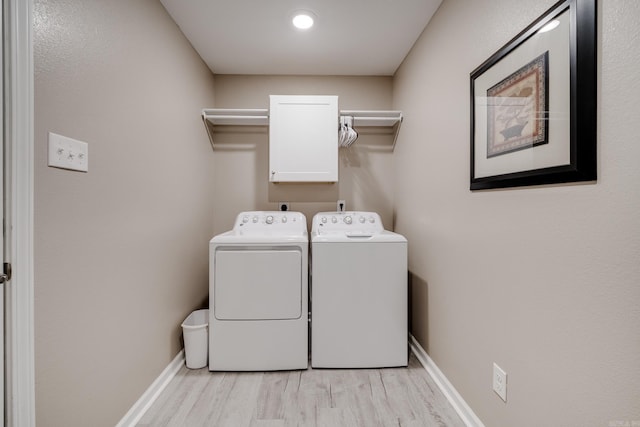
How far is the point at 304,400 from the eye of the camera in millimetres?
1665

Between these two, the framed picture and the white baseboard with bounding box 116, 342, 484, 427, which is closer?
the framed picture

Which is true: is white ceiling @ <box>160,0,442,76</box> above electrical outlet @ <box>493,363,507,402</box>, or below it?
above

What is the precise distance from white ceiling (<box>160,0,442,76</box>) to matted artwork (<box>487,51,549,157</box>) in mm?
956

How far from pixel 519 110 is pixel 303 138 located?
5.09ft

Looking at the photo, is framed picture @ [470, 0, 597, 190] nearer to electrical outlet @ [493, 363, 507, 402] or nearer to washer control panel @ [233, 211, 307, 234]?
electrical outlet @ [493, 363, 507, 402]

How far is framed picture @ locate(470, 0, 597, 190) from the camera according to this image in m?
0.84

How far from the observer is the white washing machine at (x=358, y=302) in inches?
76.4

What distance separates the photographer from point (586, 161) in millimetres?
843

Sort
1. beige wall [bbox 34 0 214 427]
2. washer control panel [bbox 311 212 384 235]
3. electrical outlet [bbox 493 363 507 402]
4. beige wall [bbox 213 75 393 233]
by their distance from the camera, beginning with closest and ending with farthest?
beige wall [bbox 34 0 214 427], electrical outlet [bbox 493 363 507 402], washer control panel [bbox 311 212 384 235], beige wall [bbox 213 75 393 233]

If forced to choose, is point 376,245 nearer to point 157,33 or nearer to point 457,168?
point 457,168

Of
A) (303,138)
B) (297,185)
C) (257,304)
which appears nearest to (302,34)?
(303,138)

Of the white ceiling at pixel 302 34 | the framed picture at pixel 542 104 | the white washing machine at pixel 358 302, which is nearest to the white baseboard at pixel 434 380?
the white washing machine at pixel 358 302

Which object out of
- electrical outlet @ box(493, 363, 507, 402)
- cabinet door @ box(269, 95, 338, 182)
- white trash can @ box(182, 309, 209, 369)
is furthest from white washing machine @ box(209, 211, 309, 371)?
electrical outlet @ box(493, 363, 507, 402)

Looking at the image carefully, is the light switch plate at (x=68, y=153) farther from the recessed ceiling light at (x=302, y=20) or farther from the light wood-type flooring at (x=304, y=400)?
the recessed ceiling light at (x=302, y=20)
